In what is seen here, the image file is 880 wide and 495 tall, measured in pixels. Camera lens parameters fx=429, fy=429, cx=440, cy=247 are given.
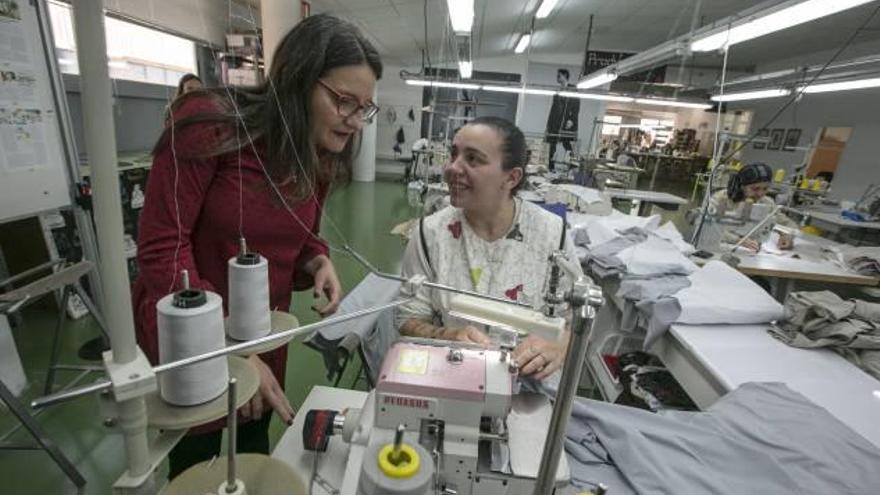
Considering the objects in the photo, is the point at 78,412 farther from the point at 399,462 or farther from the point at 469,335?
the point at 399,462

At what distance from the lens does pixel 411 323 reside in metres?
1.43

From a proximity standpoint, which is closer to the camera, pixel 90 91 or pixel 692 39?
pixel 90 91

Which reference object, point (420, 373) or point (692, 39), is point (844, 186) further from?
point (420, 373)

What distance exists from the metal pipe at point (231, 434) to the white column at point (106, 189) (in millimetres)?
75

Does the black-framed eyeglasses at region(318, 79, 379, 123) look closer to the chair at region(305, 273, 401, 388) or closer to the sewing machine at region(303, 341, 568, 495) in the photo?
the sewing machine at region(303, 341, 568, 495)

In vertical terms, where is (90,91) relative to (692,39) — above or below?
below

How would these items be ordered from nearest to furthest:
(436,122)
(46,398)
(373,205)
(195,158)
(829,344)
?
1. (46,398)
2. (195,158)
3. (829,344)
4. (373,205)
5. (436,122)

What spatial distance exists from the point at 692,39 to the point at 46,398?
137 inches

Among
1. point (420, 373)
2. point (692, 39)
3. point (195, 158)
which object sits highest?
point (692, 39)

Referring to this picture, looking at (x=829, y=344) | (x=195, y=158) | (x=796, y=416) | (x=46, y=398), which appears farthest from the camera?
(x=829, y=344)

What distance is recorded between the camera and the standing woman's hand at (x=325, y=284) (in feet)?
3.44

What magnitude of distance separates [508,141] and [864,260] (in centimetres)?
298

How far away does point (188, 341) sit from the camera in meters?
0.50

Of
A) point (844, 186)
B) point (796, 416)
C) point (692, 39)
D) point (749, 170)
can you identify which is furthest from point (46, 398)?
point (844, 186)
